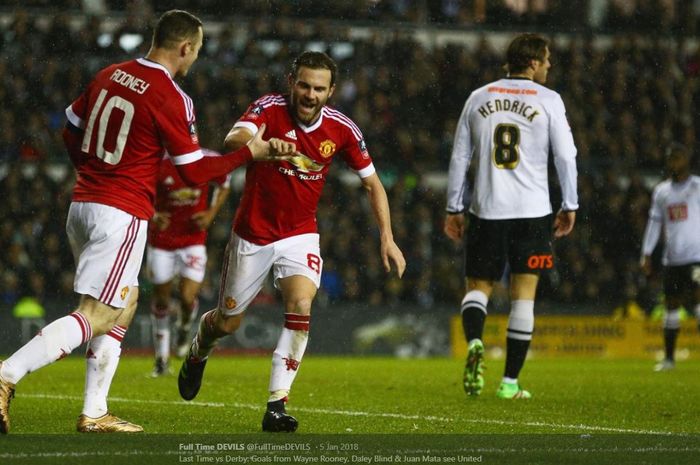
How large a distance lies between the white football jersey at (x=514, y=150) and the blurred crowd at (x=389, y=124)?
987cm

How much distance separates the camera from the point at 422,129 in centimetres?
2239

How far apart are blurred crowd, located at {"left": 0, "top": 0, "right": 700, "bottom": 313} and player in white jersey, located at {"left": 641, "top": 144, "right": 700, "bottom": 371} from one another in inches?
204

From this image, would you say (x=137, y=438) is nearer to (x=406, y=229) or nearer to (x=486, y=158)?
(x=486, y=158)

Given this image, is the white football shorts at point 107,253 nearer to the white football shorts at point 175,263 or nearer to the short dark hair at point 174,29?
the short dark hair at point 174,29

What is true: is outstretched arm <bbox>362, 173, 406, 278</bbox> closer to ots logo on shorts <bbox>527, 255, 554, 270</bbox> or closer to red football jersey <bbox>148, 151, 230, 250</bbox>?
ots logo on shorts <bbox>527, 255, 554, 270</bbox>

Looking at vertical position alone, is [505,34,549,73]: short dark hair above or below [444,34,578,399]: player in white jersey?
above

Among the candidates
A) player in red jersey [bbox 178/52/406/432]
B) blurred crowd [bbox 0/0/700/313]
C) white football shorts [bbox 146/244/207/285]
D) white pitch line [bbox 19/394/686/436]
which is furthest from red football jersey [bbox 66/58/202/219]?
blurred crowd [bbox 0/0/700/313]

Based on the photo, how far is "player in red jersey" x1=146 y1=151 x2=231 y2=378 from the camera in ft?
40.2

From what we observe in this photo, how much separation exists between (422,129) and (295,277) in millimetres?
15689

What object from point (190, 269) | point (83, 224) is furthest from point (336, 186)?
point (83, 224)

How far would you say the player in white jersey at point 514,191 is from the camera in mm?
9023

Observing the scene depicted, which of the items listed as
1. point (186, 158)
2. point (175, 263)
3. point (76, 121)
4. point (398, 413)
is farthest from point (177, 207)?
point (186, 158)

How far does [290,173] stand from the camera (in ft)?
23.3

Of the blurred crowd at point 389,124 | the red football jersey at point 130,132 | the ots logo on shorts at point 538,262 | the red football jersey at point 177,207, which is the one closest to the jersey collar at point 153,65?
the red football jersey at point 130,132
